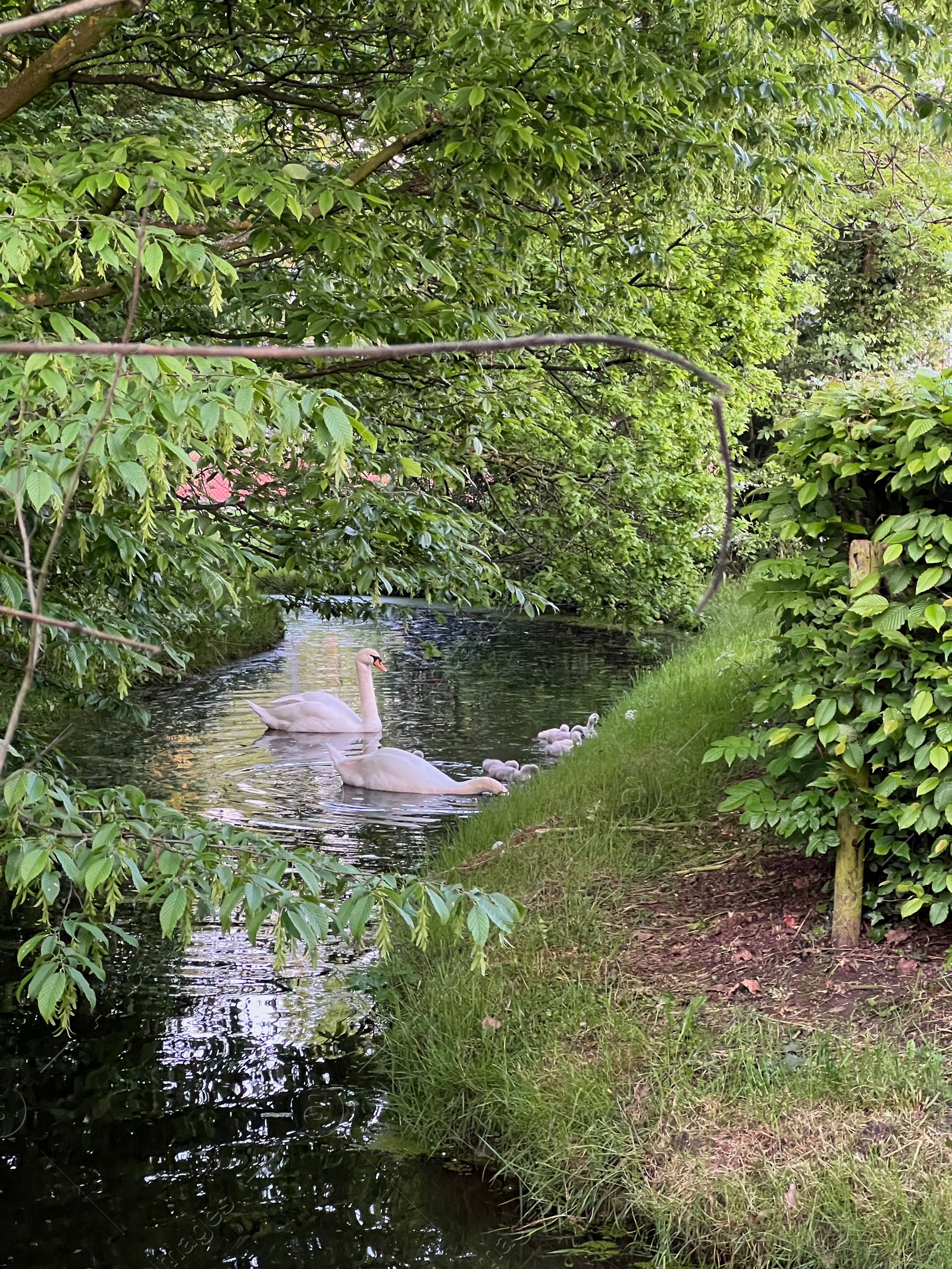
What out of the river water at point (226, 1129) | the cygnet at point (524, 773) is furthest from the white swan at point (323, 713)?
the river water at point (226, 1129)

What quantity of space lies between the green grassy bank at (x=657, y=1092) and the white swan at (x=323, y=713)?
630 centimetres

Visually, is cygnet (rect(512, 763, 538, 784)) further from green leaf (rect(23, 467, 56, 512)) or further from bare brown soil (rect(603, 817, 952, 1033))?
green leaf (rect(23, 467, 56, 512))

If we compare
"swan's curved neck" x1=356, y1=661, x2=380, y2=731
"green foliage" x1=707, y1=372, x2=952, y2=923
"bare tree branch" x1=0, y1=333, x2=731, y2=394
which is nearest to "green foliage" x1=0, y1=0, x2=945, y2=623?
"green foliage" x1=707, y1=372, x2=952, y2=923

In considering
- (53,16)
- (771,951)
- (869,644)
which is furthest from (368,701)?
(53,16)

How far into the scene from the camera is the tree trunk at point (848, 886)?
498 centimetres

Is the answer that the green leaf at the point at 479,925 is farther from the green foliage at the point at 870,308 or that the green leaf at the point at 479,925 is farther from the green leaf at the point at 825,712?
the green foliage at the point at 870,308

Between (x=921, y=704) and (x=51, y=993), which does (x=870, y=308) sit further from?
(x=51, y=993)

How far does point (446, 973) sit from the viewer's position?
18.1 ft

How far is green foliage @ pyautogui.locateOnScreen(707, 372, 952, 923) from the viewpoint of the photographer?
4.61 m

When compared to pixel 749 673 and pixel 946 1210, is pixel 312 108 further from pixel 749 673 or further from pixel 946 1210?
pixel 946 1210

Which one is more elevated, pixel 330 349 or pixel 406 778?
pixel 330 349

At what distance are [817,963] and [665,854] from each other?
1338 mm

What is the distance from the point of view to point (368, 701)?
498 inches

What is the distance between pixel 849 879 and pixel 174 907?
302cm
